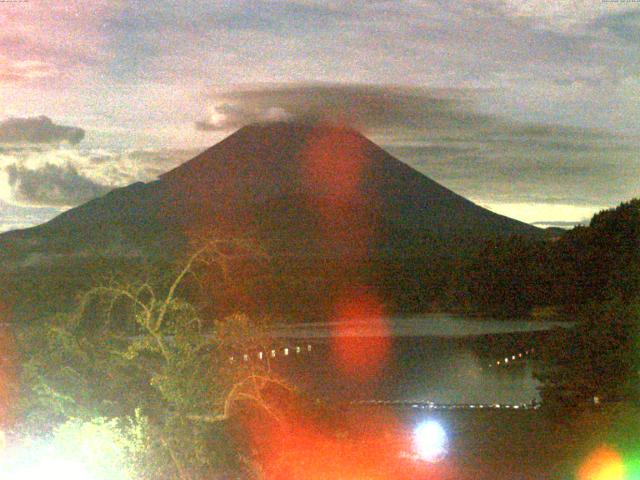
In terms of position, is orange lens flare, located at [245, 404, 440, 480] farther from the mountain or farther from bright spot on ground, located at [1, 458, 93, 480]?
the mountain

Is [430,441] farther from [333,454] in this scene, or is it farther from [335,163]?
[335,163]

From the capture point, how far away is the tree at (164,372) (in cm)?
704

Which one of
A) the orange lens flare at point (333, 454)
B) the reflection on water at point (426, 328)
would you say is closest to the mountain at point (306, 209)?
the reflection on water at point (426, 328)

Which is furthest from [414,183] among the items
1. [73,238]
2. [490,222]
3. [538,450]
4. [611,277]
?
[538,450]

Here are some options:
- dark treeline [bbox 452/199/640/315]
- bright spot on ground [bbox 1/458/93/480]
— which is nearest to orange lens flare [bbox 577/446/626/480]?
bright spot on ground [bbox 1/458/93/480]

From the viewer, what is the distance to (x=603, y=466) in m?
9.17

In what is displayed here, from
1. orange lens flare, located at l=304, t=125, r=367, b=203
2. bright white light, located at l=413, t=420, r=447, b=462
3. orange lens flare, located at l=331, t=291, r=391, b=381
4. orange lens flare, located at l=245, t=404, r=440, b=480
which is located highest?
orange lens flare, located at l=304, t=125, r=367, b=203

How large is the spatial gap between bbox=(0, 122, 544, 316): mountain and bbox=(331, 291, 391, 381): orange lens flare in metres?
2.85

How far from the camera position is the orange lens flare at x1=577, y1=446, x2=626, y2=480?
8.61m

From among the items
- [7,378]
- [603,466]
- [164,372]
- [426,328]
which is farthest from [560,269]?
[164,372]

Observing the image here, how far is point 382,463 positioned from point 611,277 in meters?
20.6

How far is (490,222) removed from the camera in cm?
7031

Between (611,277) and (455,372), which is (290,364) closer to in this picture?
(455,372)

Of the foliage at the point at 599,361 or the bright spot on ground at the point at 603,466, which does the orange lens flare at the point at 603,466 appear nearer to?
the bright spot on ground at the point at 603,466
